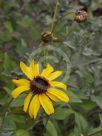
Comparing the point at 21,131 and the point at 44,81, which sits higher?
the point at 44,81

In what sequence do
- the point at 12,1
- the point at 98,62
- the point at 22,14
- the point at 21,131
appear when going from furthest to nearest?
the point at 22,14 → the point at 12,1 → the point at 98,62 → the point at 21,131

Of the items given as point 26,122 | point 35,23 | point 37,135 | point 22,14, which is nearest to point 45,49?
point 26,122

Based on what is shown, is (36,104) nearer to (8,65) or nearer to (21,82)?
(21,82)

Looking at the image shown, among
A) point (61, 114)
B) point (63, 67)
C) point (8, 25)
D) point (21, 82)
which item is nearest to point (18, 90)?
point (21, 82)

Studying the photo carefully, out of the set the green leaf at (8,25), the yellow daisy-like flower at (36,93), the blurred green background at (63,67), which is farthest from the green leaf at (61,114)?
the green leaf at (8,25)

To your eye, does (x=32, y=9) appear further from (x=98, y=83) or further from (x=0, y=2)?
(x=98, y=83)

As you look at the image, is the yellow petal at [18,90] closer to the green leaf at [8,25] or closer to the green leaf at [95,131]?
the green leaf at [95,131]

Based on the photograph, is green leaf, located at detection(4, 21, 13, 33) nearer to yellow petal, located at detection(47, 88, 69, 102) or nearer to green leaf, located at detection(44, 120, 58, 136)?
green leaf, located at detection(44, 120, 58, 136)
